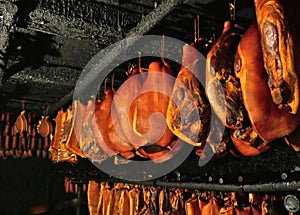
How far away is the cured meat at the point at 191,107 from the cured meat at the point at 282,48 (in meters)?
0.64

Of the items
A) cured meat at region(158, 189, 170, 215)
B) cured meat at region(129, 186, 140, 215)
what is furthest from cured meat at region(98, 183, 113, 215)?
cured meat at region(158, 189, 170, 215)

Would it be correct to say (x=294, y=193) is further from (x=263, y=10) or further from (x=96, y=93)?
(x=96, y=93)

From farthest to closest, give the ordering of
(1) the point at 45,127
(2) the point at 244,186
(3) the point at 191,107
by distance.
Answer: (1) the point at 45,127 < (2) the point at 244,186 < (3) the point at 191,107

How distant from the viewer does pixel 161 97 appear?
2473 mm

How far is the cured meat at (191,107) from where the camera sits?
2.09 meters

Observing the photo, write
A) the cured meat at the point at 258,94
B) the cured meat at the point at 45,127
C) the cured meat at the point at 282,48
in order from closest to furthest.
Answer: the cured meat at the point at 282,48 < the cured meat at the point at 258,94 < the cured meat at the point at 45,127

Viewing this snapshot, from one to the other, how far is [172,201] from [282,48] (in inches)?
80.2

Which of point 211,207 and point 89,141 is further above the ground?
point 89,141

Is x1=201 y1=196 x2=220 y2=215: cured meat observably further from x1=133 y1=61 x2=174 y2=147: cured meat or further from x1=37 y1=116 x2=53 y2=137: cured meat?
x1=37 y1=116 x2=53 y2=137: cured meat

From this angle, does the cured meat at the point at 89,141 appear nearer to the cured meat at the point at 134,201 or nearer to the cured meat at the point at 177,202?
the cured meat at the point at 134,201

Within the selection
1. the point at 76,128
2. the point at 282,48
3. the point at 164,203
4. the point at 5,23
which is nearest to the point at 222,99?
the point at 282,48

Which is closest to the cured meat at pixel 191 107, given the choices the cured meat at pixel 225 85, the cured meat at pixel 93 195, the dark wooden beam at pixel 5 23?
the cured meat at pixel 225 85

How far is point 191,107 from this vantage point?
2.10 meters

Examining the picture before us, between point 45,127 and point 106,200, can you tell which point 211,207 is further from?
point 45,127
